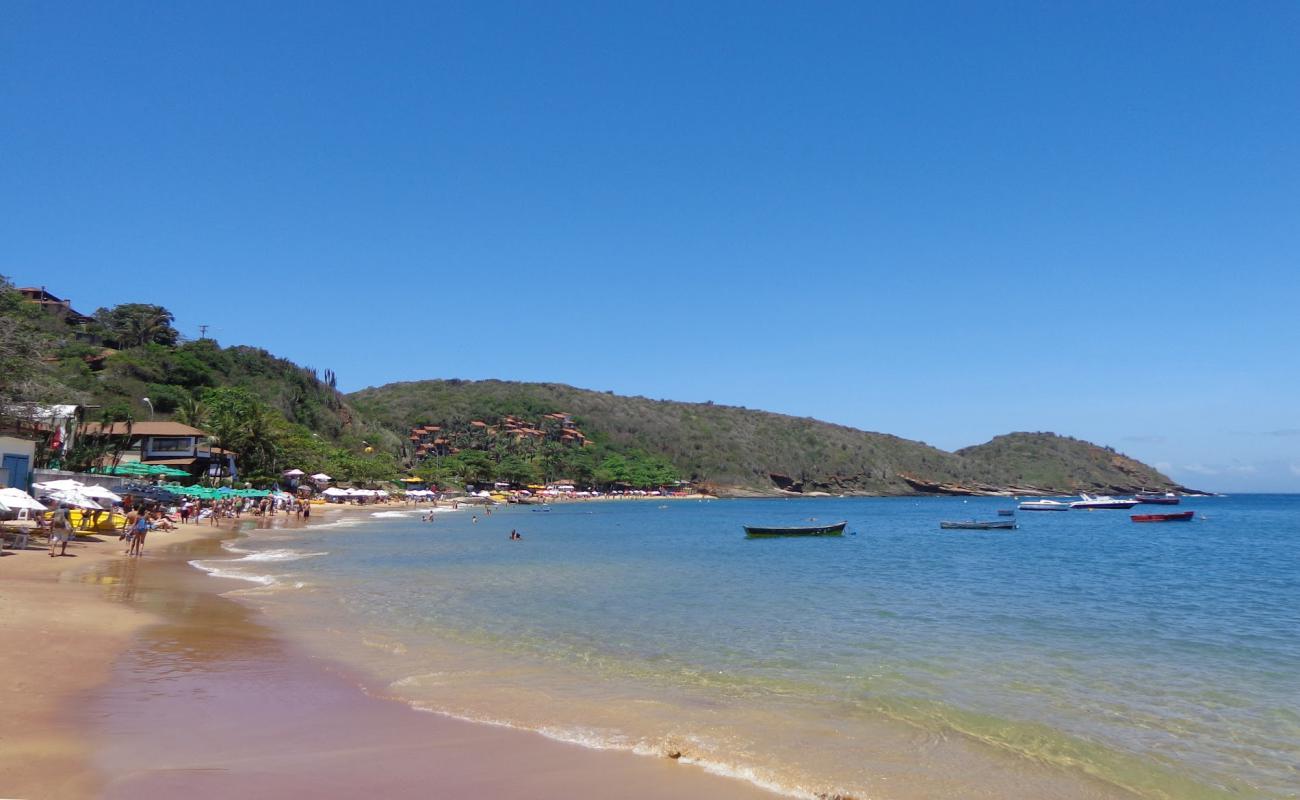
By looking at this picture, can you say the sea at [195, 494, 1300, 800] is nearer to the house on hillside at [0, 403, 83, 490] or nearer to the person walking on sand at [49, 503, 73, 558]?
the person walking on sand at [49, 503, 73, 558]

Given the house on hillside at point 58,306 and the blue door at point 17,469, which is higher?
the house on hillside at point 58,306

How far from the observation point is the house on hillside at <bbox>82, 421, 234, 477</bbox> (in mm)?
52375

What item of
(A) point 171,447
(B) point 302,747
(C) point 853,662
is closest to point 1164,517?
(C) point 853,662

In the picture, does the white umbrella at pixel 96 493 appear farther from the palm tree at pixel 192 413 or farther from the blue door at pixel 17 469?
the palm tree at pixel 192 413

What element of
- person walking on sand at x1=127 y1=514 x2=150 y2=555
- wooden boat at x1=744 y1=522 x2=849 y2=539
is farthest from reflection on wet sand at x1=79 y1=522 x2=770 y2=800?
wooden boat at x1=744 y1=522 x2=849 y2=539

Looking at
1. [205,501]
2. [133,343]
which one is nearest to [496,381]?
[133,343]

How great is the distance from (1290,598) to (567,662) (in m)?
20.0

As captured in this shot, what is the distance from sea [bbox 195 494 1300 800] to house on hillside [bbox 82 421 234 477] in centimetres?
3010

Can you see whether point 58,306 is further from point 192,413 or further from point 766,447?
point 766,447

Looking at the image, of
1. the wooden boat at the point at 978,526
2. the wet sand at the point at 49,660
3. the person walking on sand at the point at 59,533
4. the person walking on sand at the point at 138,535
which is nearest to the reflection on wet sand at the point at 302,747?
the wet sand at the point at 49,660

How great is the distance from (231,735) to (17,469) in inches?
1012

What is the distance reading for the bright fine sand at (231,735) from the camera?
20.8 feet

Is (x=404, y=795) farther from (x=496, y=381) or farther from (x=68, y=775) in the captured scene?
(x=496, y=381)

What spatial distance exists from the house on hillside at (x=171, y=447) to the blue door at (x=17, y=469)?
25.7 m
